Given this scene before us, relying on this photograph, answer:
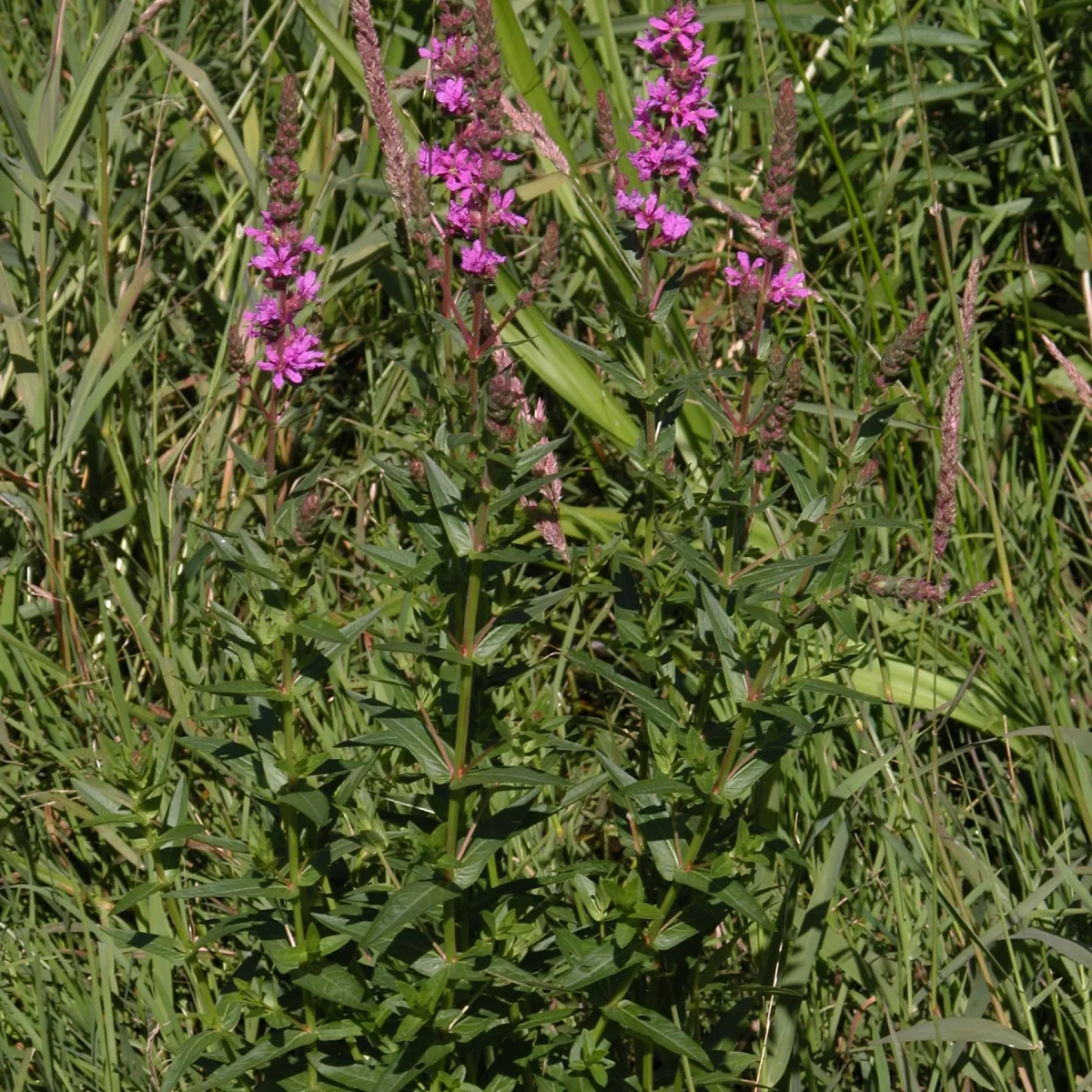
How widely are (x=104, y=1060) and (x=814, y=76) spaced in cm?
297

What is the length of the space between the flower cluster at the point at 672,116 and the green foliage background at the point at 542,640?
11 cm

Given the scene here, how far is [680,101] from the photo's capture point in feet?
6.05

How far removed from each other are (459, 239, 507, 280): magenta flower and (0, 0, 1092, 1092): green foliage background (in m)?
0.17

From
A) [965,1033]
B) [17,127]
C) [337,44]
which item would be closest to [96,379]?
[17,127]

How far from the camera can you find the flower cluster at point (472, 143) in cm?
166

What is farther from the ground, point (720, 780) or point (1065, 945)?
point (720, 780)

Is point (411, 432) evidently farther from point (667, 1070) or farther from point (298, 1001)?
point (667, 1070)

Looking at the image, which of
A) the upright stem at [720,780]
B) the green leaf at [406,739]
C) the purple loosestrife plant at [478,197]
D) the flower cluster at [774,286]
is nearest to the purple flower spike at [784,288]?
the flower cluster at [774,286]

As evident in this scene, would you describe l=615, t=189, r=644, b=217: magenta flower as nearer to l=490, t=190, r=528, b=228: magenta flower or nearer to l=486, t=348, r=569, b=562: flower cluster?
l=490, t=190, r=528, b=228: magenta flower

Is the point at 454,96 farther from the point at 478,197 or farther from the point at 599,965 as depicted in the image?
the point at 599,965

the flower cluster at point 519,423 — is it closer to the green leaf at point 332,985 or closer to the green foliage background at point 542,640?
the green foliage background at point 542,640

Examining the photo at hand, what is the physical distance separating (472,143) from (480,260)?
0.52 ft

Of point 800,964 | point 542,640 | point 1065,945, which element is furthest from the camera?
point 542,640

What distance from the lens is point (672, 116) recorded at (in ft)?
6.07
